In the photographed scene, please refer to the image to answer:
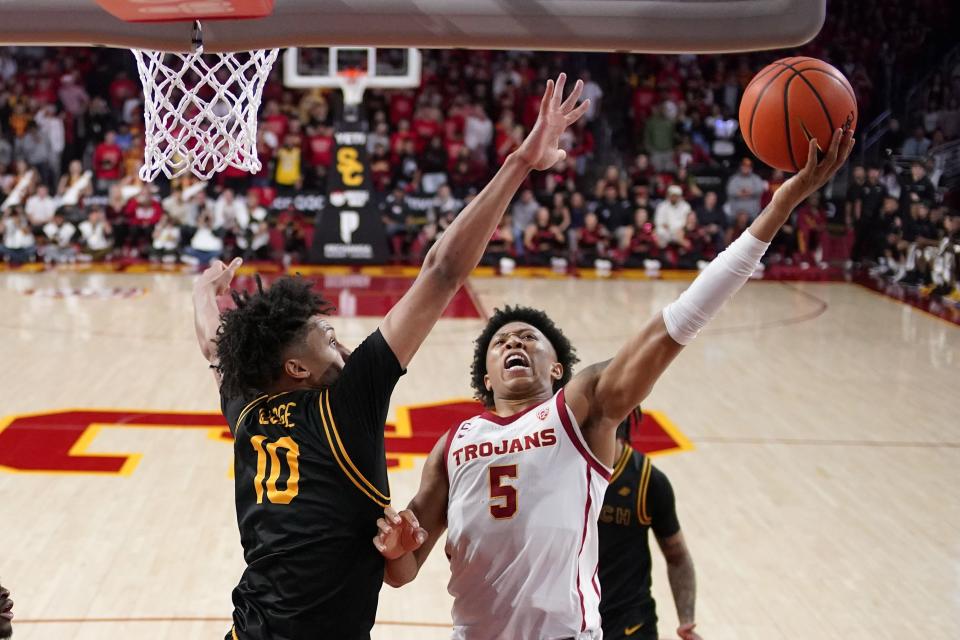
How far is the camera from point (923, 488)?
714 centimetres

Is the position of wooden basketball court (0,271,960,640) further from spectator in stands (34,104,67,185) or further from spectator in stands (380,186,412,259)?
spectator in stands (34,104,67,185)

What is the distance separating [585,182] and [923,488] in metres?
12.4

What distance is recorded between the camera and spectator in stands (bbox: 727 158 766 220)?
17.6m

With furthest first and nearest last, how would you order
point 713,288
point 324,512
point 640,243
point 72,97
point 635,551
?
1. point 72,97
2. point 640,243
3. point 635,551
4. point 324,512
5. point 713,288

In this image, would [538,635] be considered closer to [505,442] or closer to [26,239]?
[505,442]

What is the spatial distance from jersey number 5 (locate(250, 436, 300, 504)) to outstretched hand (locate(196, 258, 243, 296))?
971mm

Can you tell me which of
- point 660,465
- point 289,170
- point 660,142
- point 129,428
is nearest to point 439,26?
point 660,465

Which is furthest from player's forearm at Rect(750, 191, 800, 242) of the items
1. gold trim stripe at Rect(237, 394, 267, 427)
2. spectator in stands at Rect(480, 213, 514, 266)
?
spectator in stands at Rect(480, 213, 514, 266)

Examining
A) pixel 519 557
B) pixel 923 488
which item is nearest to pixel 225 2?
pixel 519 557

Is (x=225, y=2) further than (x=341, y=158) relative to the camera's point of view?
No

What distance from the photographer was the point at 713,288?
2736mm

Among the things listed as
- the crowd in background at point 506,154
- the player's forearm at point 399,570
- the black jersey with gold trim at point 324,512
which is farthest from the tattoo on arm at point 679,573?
the crowd in background at point 506,154

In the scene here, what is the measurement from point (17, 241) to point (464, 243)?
48.4ft

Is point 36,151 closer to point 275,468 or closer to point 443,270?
point 275,468
